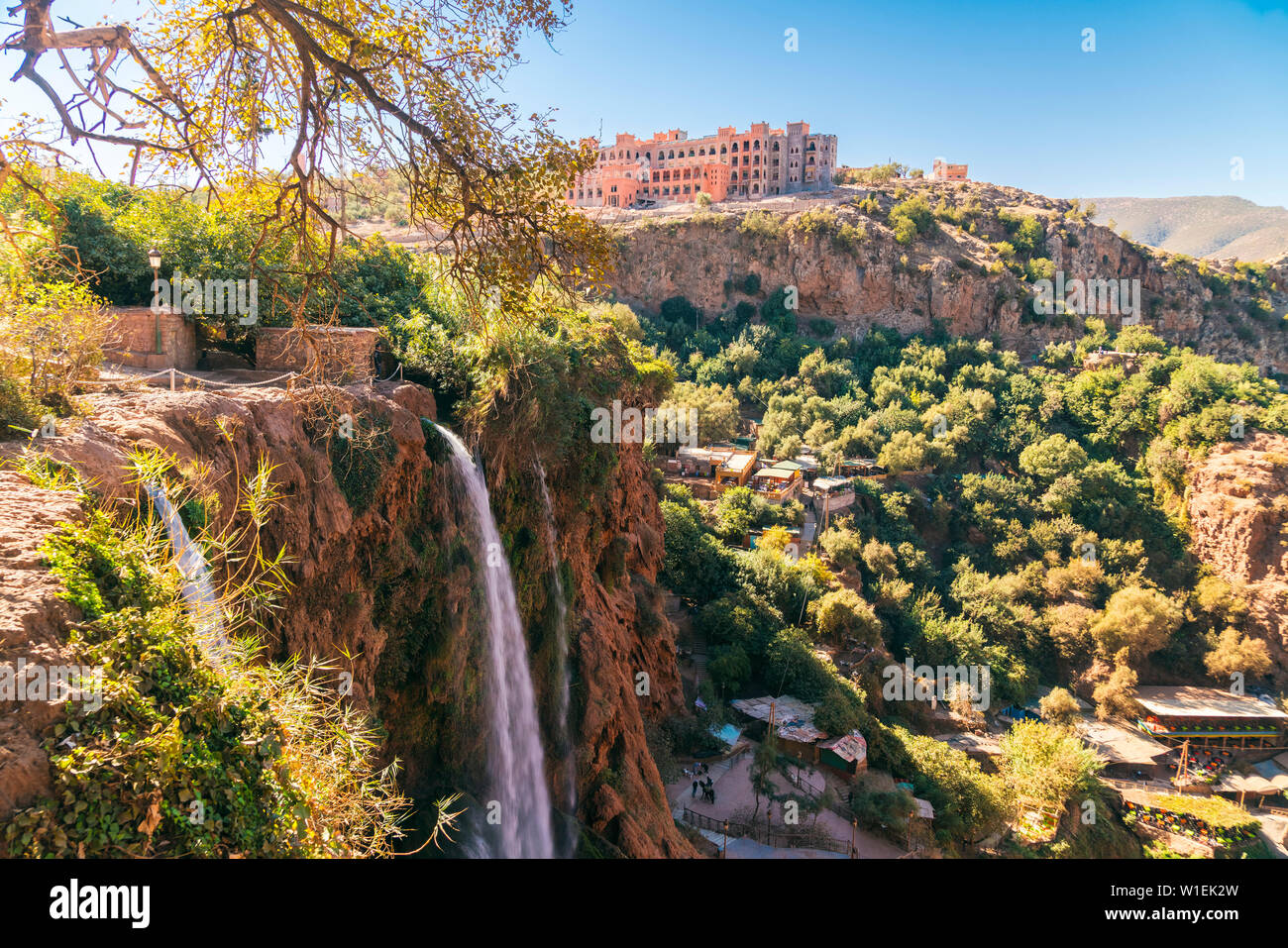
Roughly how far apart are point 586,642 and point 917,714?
668 inches

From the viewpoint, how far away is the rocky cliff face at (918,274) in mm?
50875

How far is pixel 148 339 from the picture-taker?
898 cm

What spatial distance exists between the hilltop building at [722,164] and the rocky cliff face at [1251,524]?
1613 inches

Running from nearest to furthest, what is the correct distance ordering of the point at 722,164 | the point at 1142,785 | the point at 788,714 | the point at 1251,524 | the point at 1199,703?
the point at 788,714 → the point at 1142,785 → the point at 1199,703 → the point at 1251,524 → the point at 722,164

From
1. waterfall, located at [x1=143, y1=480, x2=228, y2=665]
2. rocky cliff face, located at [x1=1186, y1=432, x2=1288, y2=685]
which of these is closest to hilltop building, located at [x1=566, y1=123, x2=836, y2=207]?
rocky cliff face, located at [x1=1186, y1=432, x2=1288, y2=685]

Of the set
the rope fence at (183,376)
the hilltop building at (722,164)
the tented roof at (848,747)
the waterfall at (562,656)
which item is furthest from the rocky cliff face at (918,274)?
the rope fence at (183,376)

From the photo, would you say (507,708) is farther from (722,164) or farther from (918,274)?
(722,164)

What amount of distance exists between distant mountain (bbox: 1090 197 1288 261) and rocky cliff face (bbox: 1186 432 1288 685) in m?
77.2

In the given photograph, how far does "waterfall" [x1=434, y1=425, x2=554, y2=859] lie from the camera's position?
9.35m

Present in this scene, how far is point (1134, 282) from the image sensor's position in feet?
177

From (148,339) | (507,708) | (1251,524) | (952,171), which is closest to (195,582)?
(507,708)

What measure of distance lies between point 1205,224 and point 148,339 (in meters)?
153
